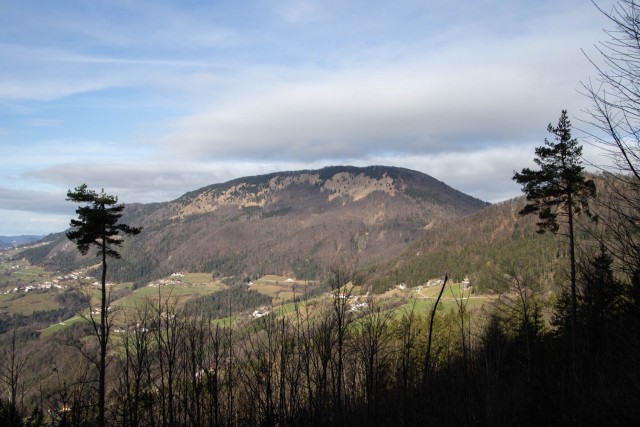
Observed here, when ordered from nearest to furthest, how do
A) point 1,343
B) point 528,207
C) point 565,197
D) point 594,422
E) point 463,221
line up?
point 594,422 → point 565,197 → point 528,207 → point 1,343 → point 463,221

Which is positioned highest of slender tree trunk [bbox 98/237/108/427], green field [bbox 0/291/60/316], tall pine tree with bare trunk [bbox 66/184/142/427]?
tall pine tree with bare trunk [bbox 66/184/142/427]

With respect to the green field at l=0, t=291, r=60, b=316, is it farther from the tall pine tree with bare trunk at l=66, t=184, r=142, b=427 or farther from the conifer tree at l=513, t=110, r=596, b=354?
the conifer tree at l=513, t=110, r=596, b=354

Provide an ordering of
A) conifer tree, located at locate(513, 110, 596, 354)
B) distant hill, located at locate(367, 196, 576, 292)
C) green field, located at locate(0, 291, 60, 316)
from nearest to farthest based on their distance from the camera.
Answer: conifer tree, located at locate(513, 110, 596, 354)
distant hill, located at locate(367, 196, 576, 292)
green field, located at locate(0, 291, 60, 316)

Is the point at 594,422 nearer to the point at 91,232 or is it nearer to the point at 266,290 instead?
the point at 91,232

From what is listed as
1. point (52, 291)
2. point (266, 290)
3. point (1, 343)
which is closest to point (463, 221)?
point (266, 290)

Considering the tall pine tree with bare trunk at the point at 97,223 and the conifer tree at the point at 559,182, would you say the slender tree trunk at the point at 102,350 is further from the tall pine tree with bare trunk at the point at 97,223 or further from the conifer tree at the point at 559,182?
the conifer tree at the point at 559,182

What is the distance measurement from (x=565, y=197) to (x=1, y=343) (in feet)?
469

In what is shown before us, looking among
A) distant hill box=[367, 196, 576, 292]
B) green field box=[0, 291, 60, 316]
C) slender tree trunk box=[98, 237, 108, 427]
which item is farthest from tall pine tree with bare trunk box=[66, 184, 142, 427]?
green field box=[0, 291, 60, 316]

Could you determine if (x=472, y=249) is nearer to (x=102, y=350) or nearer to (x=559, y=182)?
(x=559, y=182)

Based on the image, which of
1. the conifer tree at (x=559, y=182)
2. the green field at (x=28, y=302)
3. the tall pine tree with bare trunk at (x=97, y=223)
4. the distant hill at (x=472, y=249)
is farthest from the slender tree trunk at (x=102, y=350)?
the green field at (x=28, y=302)

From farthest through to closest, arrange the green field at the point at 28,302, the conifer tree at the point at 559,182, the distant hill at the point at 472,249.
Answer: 1. the green field at the point at 28,302
2. the distant hill at the point at 472,249
3. the conifer tree at the point at 559,182

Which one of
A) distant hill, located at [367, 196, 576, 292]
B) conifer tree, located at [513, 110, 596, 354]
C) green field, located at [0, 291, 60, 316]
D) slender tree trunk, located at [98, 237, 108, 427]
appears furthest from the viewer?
green field, located at [0, 291, 60, 316]

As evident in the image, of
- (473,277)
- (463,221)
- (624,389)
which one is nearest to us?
(624,389)

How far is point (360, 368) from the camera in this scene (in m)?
16.3
